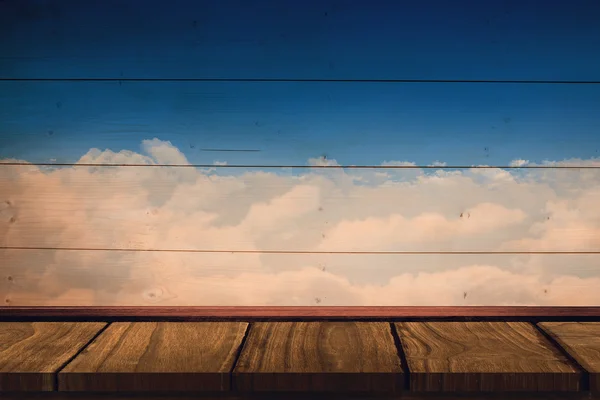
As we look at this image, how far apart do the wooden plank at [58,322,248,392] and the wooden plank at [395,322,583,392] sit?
0.38m

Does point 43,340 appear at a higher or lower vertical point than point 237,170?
lower

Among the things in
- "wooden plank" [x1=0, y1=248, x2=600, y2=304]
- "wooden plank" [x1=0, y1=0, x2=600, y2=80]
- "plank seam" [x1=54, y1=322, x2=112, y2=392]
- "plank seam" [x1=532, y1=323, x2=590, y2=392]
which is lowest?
"plank seam" [x1=532, y1=323, x2=590, y2=392]

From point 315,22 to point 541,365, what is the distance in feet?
3.08

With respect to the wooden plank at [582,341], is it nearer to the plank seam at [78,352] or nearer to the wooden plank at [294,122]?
the wooden plank at [294,122]

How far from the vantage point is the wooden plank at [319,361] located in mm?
883

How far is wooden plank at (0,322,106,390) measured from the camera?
88 centimetres

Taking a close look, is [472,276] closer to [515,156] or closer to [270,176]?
[515,156]

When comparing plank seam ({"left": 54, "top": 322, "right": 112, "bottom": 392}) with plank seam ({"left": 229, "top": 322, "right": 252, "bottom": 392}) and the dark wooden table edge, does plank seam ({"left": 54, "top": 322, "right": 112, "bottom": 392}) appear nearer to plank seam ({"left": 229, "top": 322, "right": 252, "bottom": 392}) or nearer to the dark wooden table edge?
the dark wooden table edge

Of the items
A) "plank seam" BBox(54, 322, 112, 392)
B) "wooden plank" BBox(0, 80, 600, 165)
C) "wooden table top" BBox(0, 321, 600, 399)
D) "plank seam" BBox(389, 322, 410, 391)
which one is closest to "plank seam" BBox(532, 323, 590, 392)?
"wooden table top" BBox(0, 321, 600, 399)

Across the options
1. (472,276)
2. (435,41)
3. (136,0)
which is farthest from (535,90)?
(136,0)

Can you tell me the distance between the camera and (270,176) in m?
1.23

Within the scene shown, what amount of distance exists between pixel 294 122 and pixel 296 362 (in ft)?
1.98
